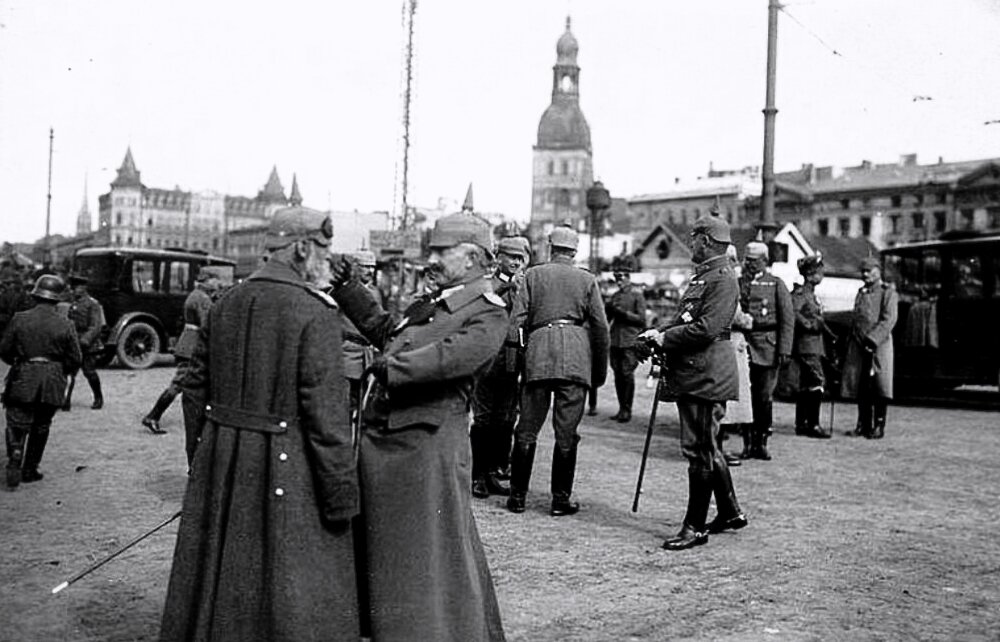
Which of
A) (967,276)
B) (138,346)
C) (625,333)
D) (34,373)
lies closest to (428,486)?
(34,373)

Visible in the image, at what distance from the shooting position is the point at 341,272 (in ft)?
18.2

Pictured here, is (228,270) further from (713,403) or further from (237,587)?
(237,587)

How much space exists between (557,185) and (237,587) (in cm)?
14762

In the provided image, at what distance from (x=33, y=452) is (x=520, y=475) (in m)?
3.87

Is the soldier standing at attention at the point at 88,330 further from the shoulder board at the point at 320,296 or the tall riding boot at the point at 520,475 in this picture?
the shoulder board at the point at 320,296

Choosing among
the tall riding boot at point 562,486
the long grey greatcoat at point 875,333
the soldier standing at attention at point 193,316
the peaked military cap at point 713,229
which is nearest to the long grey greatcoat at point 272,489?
the peaked military cap at point 713,229

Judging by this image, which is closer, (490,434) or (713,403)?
(713,403)

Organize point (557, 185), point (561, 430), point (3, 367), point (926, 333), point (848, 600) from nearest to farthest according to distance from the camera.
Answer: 1. point (848, 600)
2. point (561, 430)
3. point (926, 333)
4. point (3, 367)
5. point (557, 185)

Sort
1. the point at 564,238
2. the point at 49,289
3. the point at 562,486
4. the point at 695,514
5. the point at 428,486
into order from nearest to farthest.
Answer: the point at 428,486 → the point at 695,514 → the point at 562,486 → the point at 564,238 → the point at 49,289

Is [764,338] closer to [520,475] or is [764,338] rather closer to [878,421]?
[878,421]

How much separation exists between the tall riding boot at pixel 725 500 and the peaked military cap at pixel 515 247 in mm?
2582

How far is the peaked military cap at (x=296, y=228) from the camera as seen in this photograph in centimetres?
378

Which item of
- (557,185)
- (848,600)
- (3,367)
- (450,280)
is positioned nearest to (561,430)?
(848,600)

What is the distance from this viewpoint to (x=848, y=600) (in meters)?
5.24
